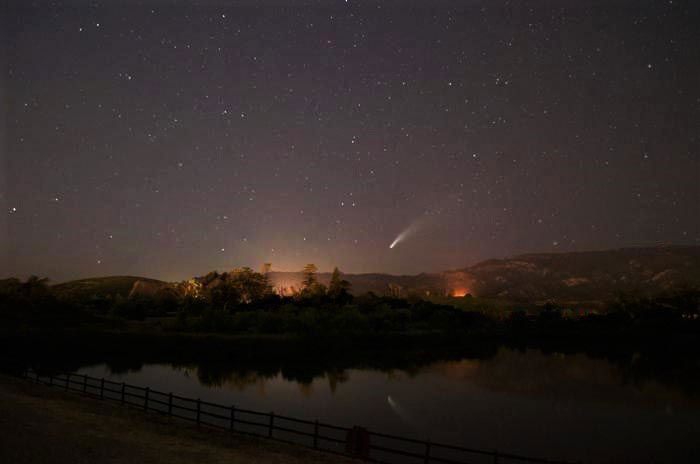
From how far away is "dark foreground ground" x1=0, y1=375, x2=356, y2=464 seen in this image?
18516 millimetres

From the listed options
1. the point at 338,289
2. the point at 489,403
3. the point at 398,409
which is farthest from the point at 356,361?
the point at 338,289

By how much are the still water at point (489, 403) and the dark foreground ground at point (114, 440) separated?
19574mm

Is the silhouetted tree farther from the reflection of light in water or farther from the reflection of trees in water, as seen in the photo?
the reflection of light in water

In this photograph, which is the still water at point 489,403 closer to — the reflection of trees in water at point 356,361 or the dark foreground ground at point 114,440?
the reflection of trees in water at point 356,361

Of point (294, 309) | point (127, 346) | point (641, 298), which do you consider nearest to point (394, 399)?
point (127, 346)

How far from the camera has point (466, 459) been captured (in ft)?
106

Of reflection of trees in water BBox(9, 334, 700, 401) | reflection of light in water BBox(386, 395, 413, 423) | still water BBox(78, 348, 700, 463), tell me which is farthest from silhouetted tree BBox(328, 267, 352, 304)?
reflection of light in water BBox(386, 395, 413, 423)

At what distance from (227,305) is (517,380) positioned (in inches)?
3056

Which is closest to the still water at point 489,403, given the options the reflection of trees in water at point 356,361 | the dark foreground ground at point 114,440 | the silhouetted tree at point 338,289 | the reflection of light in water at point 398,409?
the reflection of light in water at point 398,409

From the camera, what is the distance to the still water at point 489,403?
3859cm

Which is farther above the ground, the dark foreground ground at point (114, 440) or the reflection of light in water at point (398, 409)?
the dark foreground ground at point (114, 440)

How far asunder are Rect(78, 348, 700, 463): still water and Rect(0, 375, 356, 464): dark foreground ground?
64.2 ft

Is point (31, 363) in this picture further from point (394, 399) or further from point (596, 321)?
point (596, 321)

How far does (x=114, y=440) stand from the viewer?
2100 centimetres
